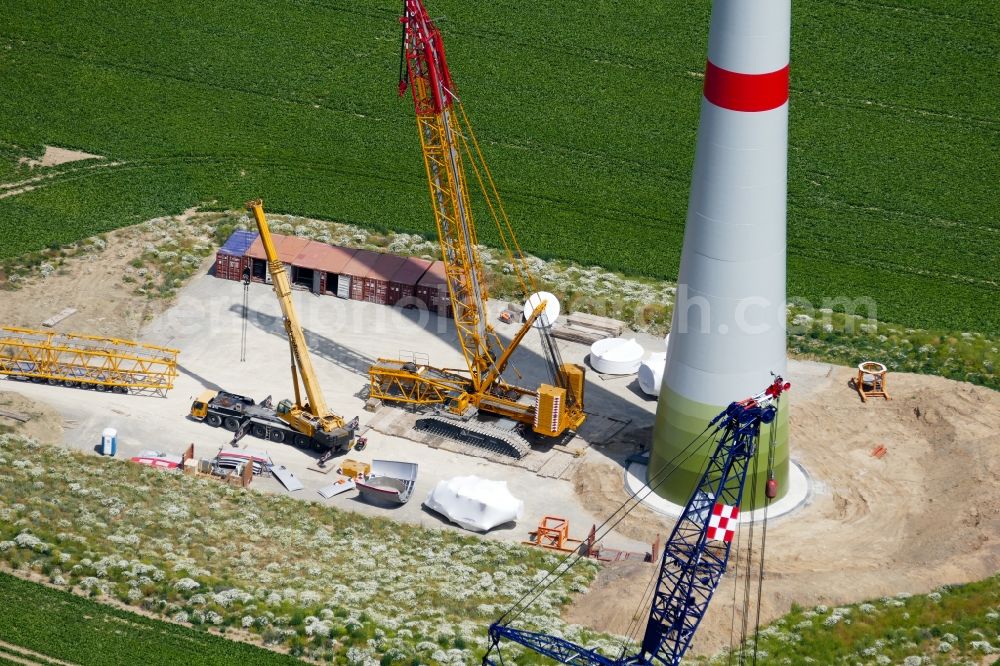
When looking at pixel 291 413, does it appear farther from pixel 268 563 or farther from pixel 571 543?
pixel 571 543

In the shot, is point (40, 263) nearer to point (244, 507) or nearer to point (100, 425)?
point (100, 425)

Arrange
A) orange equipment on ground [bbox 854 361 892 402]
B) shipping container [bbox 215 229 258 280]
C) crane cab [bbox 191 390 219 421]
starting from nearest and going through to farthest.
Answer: crane cab [bbox 191 390 219 421] → orange equipment on ground [bbox 854 361 892 402] → shipping container [bbox 215 229 258 280]

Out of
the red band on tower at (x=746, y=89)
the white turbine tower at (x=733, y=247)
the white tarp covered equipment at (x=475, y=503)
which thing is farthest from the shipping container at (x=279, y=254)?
the red band on tower at (x=746, y=89)

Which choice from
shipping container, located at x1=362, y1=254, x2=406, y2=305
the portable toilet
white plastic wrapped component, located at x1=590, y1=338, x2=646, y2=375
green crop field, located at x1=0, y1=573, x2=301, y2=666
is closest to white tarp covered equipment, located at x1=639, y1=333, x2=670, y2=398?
white plastic wrapped component, located at x1=590, y1=338, x2=646, y2=375

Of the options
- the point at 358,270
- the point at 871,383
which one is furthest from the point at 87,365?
the point at 871,383

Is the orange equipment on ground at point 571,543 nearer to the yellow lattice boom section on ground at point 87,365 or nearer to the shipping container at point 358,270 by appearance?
the yellow lattice boom section on ground at point 87,365

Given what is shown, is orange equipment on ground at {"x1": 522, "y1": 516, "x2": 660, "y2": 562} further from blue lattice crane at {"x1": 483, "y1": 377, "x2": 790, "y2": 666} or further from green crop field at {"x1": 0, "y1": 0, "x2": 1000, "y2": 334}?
green crop field at {"x1": 0, "y1": 0, "x2": 1000, "y2": 334}
